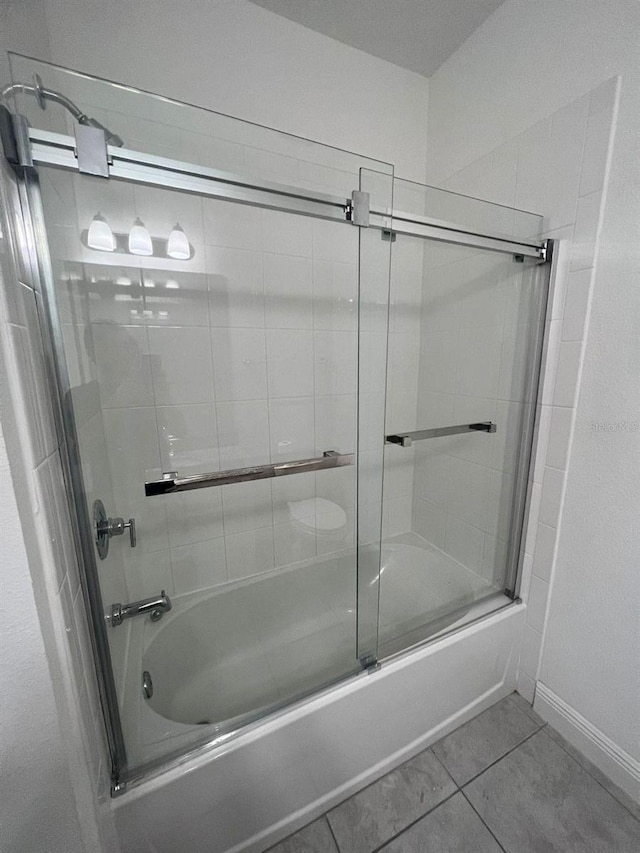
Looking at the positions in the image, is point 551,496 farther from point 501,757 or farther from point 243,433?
point 243,433

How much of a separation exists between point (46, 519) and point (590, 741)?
65.0 inches

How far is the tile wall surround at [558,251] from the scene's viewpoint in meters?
0.96

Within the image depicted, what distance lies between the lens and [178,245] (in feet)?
3.76

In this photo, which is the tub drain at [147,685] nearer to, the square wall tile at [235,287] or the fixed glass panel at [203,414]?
the fixed glass panel at [203,414]

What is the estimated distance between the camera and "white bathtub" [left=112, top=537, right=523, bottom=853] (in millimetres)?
799

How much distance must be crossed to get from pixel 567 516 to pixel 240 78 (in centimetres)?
185

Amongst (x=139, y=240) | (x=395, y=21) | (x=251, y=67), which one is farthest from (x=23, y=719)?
(x=395, y=21)

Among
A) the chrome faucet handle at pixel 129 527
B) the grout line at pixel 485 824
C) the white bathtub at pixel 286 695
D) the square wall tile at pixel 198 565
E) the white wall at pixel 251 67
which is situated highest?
the white wall at pixel 251 67

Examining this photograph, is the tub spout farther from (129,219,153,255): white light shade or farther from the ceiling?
the ceiling

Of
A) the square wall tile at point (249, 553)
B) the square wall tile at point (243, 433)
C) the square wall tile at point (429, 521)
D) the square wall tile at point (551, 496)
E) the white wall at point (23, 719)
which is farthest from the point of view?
the square wall tile at point (429, 521)

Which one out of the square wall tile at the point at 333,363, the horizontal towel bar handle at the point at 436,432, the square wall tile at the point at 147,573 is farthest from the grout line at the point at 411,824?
the square wall tile at the point at 333,363

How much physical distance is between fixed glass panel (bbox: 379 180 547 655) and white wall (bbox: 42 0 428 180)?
0.57 meters

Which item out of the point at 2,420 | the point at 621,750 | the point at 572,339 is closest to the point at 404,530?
the point at 621,750

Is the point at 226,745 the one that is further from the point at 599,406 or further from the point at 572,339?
the point at 572,339
